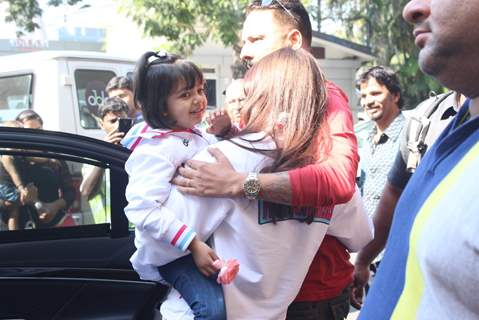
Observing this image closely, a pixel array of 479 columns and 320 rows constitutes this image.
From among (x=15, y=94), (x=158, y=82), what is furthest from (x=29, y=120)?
(x=158, y=82)

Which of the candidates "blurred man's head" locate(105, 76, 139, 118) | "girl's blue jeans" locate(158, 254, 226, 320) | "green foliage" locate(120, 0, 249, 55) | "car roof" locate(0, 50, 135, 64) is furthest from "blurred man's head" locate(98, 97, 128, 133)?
"green foliage" locate(120, 0, 249, 55)

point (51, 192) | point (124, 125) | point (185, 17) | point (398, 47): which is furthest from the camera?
point (398, 47)

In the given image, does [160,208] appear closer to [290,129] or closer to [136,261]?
[136,261]

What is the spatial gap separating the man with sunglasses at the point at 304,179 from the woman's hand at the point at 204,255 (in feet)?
0.51

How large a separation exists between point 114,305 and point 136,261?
0.52 metres

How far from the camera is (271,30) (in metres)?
2.08

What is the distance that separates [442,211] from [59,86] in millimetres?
5844

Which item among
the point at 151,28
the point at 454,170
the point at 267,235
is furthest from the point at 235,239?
the point at 151,28

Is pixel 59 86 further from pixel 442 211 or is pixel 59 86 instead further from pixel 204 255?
pixel 442 211

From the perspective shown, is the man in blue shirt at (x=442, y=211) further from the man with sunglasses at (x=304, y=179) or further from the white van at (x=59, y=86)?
the white van at (x=59, y=86)

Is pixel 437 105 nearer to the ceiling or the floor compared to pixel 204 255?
nearer to the ceiling

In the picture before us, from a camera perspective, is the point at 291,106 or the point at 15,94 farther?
the point at 15,94

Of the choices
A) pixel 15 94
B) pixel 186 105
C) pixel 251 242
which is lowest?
pixel 15 94

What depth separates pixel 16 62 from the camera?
6.43m
